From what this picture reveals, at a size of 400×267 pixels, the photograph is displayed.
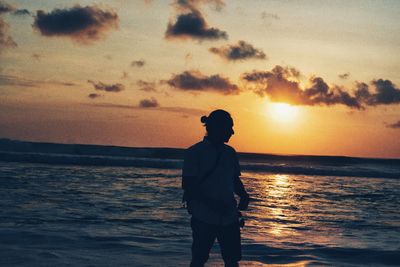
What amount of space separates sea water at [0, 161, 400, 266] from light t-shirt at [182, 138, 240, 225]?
2485 mm

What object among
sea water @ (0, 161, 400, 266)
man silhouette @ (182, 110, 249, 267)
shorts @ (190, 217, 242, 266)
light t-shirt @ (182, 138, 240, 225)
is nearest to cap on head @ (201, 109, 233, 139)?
man silhouette @ (182, 110, 249, 267)

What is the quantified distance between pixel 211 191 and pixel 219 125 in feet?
2.13

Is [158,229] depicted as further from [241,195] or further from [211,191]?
[211,191]

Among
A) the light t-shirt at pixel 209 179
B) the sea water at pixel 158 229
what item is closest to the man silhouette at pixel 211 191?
the light t-shirt at pixel 209 179

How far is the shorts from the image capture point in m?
5.54

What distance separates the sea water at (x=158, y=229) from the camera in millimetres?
8219

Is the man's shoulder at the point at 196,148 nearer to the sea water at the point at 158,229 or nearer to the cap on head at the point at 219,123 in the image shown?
the cap on head at the point at 219,123

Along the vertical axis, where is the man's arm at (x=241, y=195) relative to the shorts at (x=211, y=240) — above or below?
above

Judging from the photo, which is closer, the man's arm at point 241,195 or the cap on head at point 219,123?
the cap on head at point 219,123

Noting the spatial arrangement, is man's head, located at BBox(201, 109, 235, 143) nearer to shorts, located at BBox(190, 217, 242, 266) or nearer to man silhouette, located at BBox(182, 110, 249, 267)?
man silhouette, located at BBox(182, 110, 249, 267)

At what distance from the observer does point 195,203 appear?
554 centimetres

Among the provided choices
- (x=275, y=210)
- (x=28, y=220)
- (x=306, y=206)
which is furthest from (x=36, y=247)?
(x=306, y=206)

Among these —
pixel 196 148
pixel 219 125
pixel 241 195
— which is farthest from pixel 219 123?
pixel 241 195

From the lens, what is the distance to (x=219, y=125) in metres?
5.53
